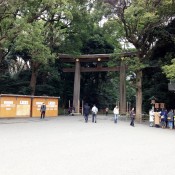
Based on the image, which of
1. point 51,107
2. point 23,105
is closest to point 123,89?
point 51,107

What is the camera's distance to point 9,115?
931 inches

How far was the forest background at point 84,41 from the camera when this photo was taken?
23500 millimetres

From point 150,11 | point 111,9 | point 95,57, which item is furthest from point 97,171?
point 95,57

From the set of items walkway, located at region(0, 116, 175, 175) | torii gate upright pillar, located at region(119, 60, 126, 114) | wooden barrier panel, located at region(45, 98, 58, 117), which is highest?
torii gate upright pillar, located at region(119, 60, 126, 114)

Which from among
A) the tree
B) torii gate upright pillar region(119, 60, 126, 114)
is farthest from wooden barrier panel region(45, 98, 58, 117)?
torii gate upright pillar region(119, 60, 126, 114)

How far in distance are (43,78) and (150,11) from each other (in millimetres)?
19058

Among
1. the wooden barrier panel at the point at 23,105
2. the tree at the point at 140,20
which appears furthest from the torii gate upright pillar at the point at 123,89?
the wooden barrier panel at the point at 23,105

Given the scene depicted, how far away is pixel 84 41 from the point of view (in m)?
40.1

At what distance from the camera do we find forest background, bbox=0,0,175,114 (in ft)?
77.1

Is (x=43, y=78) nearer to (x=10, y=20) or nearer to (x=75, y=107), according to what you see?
(x=75, y=107)

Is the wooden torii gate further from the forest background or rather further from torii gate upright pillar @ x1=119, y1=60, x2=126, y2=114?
the forest background

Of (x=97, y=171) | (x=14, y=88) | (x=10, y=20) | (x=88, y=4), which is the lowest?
(x=97, y=171)

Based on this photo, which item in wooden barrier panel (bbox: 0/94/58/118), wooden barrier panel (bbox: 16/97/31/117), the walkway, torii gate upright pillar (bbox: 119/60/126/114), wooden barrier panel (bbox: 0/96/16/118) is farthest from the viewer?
torii gate upright pillar (bbox: 119/60/126/114)

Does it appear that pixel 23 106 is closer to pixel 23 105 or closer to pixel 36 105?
pixel 23 105
